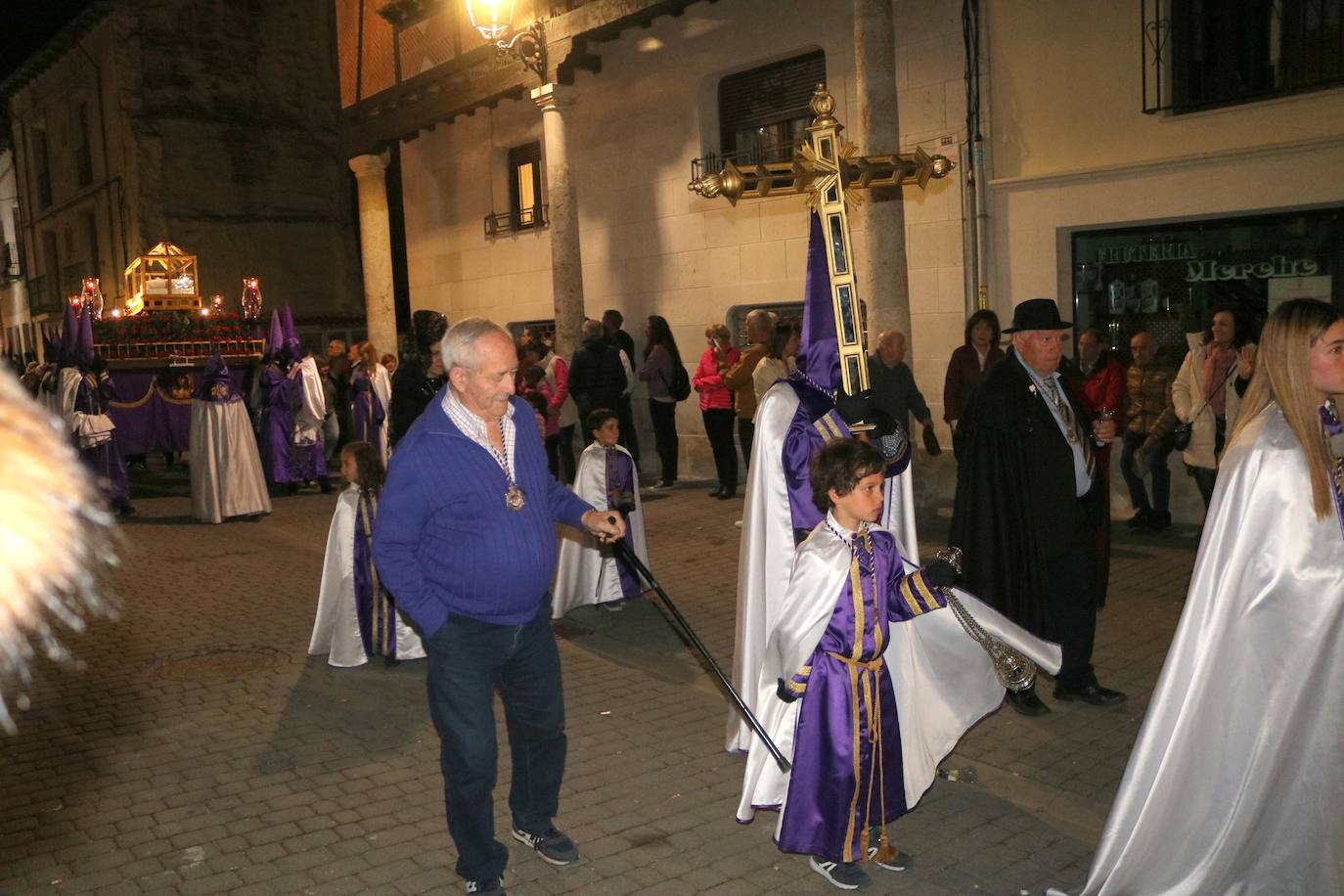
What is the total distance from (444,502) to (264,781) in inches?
89.4

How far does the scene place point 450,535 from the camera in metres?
3.92

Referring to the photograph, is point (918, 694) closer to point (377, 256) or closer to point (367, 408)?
point (367, 408)

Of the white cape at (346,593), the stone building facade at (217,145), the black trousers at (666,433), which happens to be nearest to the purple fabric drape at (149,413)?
the black trousers at (666,433)

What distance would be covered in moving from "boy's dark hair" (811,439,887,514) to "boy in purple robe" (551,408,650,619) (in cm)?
425

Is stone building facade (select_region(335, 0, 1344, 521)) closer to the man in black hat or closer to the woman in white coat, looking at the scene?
the woman in white coat

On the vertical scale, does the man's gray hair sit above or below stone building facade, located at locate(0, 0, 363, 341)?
below

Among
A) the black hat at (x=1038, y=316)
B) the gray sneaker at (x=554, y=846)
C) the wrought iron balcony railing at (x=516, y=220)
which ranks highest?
the wrought iron balcony railing at (x=516, y=220)

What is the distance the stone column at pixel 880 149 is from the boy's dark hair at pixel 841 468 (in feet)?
23.3

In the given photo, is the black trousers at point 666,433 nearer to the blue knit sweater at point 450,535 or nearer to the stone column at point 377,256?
the stone column at point 377,256

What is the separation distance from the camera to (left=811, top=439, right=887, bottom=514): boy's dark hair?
12.9 feet

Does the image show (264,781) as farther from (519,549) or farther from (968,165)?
(968,165)

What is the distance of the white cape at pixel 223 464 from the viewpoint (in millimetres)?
13273

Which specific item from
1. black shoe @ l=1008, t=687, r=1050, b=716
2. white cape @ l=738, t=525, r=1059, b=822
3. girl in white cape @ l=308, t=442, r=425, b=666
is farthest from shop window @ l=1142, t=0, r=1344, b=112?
white cape @ l=738, t=525, r=1059, b=822

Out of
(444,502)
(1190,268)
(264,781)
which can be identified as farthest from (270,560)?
(1190,268)
